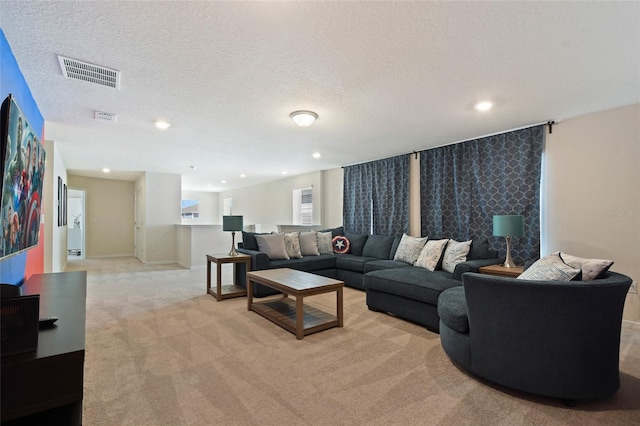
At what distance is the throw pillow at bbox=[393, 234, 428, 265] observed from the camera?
4.52 meters

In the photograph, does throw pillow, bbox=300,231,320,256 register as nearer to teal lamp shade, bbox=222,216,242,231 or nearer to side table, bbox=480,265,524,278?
teal lamp shade, bbox=222,216,242,231

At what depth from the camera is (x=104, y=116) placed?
11.3ft

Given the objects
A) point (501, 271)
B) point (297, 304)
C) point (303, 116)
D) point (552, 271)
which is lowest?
point (297, 304)

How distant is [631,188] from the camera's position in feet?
10.3

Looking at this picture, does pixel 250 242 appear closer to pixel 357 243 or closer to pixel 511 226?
pixel 357 243

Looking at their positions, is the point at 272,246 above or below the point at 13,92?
below

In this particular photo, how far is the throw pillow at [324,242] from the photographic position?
18.5 feet

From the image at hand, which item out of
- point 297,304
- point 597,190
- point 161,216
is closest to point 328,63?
point 297,304

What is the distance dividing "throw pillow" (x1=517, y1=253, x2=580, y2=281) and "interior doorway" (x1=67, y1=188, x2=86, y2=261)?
1047cm

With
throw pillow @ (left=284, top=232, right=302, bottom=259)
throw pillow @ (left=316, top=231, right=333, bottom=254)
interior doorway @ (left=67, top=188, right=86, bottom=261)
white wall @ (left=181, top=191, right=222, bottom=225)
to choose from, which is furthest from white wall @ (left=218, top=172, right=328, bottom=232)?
interior doorway @ (left=67, top=188, right=86, bottom=261)

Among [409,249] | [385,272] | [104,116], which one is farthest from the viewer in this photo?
[409,249]

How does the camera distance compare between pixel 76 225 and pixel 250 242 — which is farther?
pixel 76 225

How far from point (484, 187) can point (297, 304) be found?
3165 mm

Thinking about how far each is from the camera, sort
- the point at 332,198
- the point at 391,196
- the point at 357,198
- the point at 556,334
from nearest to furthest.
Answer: the point at 556,334 < the point at 391,196 < the point at 357,198 < the point at 332,198
